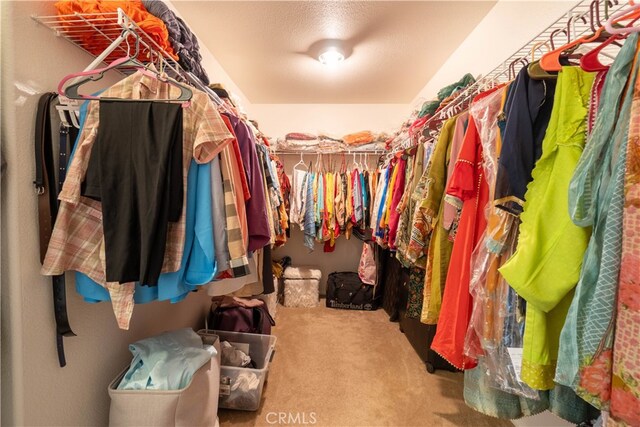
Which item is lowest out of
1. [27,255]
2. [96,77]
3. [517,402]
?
[517,402]

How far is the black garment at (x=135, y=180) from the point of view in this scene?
709mm

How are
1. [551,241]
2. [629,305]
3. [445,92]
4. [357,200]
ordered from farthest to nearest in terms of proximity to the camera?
[357,200] < [445,92] < [551,241] < [629,305]

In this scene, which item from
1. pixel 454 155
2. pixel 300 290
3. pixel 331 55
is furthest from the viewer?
pixel 300 290

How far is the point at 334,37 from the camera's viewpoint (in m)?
1.90

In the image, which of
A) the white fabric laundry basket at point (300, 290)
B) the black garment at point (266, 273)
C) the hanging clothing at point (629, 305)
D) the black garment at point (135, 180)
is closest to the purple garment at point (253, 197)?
the black garment at point (135, 180)

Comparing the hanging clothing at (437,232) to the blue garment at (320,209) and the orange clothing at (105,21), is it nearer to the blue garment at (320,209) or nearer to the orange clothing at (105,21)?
the orange clothing at (105,21)

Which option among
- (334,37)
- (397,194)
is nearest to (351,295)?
(397,194)

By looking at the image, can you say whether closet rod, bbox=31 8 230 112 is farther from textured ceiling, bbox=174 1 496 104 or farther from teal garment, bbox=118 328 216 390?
teal garment, bbox=118 328 216 390

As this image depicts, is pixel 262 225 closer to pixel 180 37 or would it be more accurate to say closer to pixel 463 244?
pixel 463 244

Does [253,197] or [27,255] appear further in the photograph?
[253,197]

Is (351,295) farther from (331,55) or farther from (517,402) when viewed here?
(331,55)

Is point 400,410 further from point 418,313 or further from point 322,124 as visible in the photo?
point 322,124

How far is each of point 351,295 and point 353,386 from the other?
3.88 feet

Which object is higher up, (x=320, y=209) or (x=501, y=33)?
(x=501, y=33)
